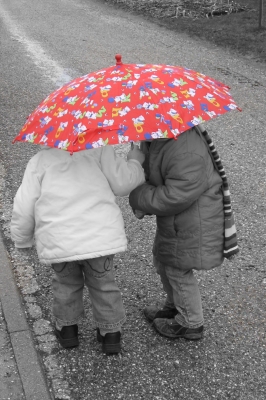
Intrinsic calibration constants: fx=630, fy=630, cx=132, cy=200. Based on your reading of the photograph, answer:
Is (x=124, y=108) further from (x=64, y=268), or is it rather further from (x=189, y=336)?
(x=189, y=336)

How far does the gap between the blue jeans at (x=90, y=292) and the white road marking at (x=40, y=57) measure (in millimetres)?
5303

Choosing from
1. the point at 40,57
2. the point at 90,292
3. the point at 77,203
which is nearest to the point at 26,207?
the point at 77,203

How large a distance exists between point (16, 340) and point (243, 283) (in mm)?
1350

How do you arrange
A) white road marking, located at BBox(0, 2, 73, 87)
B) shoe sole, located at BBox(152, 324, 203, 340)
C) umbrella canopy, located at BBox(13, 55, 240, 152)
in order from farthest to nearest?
1. white road marking, located at BBox(0, 2, 73, 87)
2. shoe sole, located at BBox(152, 324, 203, 340)
3. umbrella canopy, located at BBox(13, 55, 240, 152)

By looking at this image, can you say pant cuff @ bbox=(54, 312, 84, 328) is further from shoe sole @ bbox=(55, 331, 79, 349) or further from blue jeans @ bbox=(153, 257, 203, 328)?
blue jeans @ bbox=(153, 257, 203, 328)

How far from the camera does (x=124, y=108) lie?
8.43 feet

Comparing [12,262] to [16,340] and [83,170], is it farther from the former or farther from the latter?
[83,170]

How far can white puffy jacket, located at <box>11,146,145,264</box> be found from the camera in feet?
9.08

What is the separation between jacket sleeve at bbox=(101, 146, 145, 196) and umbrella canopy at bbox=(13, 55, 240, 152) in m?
0.26

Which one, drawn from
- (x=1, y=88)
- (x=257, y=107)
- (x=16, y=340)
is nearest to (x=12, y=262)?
(x=16, y=340)

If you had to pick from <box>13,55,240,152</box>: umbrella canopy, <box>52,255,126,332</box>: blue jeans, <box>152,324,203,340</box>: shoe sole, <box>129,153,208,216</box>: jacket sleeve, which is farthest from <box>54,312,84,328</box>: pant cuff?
<box>13,55,240,152</box>: umbrella canopy

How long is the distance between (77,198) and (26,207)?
25 centimetres

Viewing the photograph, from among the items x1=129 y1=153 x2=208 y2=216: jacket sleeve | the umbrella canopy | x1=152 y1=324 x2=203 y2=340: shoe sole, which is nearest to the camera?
the umbrella canopy

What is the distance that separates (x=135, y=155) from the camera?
292 centimetres
